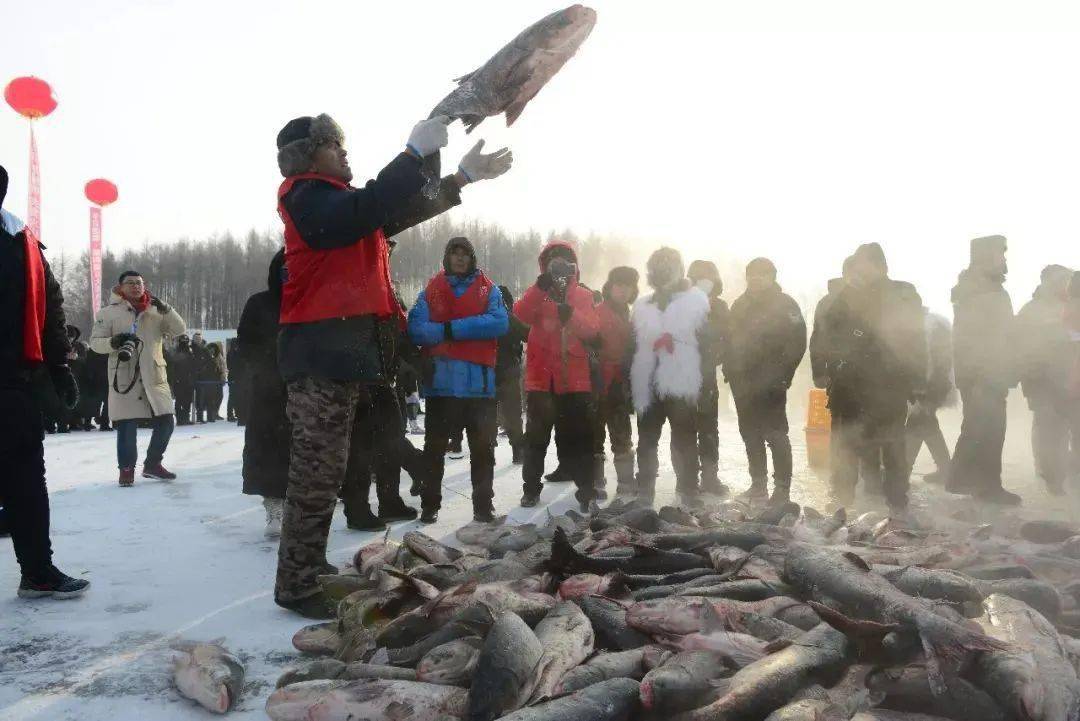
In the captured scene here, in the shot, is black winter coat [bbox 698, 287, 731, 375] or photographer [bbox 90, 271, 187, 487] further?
photographer [bbox 90, 271, 187, 487]

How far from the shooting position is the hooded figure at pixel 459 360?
229 inches

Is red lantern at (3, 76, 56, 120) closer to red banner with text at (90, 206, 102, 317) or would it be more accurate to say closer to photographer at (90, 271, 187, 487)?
red banner with text at (90, 206, 102, 317)

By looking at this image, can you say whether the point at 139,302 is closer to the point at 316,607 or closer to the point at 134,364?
the point at 134,364

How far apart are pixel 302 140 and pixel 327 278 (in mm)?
689

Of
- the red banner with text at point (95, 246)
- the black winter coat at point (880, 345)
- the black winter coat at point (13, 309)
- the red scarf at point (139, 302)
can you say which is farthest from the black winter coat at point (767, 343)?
the red banner with text at point (95, 246)

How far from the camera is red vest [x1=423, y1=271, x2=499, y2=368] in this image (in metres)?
5.87

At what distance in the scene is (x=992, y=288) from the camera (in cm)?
729

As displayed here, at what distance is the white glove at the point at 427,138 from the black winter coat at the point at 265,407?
2306mm

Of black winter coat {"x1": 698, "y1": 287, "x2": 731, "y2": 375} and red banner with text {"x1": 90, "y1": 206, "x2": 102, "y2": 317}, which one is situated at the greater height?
red banner with text {"x1": 90, "y1": 206, "x2": 102, "y2": 317}

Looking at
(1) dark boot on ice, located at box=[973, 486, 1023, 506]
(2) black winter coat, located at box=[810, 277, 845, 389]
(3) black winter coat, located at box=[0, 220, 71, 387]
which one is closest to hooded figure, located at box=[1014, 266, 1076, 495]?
(1) dark boot on ice, located at box=[973, 486, 1023, 506]

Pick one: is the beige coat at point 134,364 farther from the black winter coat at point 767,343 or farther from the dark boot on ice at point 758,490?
the dark boot on ice at point 758,490

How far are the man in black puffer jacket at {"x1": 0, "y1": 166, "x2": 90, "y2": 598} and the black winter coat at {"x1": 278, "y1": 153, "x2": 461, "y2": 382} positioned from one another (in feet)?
4.58

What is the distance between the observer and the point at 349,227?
11.3 ft

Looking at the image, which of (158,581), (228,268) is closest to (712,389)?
(158,581)
